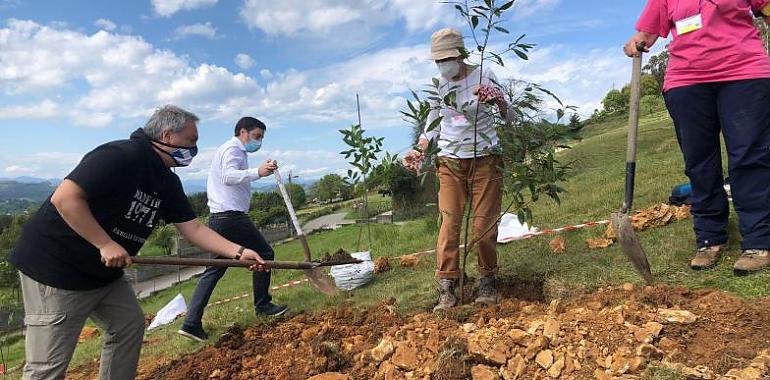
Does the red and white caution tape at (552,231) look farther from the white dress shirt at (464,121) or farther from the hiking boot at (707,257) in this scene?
the white dress shirt at (464,121)

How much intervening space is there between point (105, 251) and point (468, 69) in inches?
94.9

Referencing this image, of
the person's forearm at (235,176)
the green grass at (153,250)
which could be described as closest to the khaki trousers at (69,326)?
the person's forearm at (235,176)

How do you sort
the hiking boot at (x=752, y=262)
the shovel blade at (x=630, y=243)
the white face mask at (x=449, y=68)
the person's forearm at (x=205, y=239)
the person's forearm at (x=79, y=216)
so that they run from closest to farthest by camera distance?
the person's forearm at (x=79, y=216) < the hiking boot at (x=752, y=262) < the shovel blade at (x=630, y=243) < the person's forearm at (x=205, y=239) < the white face mask at (x=449, y=68)

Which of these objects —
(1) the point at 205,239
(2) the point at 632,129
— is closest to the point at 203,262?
(1) the point at 205,239

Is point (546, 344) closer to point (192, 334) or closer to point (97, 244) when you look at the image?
point (97, 244)

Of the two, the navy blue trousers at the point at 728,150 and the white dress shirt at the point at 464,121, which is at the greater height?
the white dress shirt at the point at 464,121

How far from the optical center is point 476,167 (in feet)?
11.8

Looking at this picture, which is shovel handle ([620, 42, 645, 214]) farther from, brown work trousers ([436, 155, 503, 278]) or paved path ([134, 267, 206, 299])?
paved path ([134, 267, 206, 299])

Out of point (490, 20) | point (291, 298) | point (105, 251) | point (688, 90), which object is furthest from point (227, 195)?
point (688, 90)

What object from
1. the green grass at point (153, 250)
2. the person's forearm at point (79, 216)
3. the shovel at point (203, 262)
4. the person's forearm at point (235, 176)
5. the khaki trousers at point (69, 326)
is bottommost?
the green grass at point (153, 250)

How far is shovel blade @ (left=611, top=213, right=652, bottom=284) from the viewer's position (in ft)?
9.66

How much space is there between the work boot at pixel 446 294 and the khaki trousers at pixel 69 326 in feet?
6.16

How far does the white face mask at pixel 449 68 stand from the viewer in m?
3.41

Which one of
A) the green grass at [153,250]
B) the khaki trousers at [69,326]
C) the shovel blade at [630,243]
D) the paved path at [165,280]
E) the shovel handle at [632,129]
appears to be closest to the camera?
the khaki trousers at [69,326]
